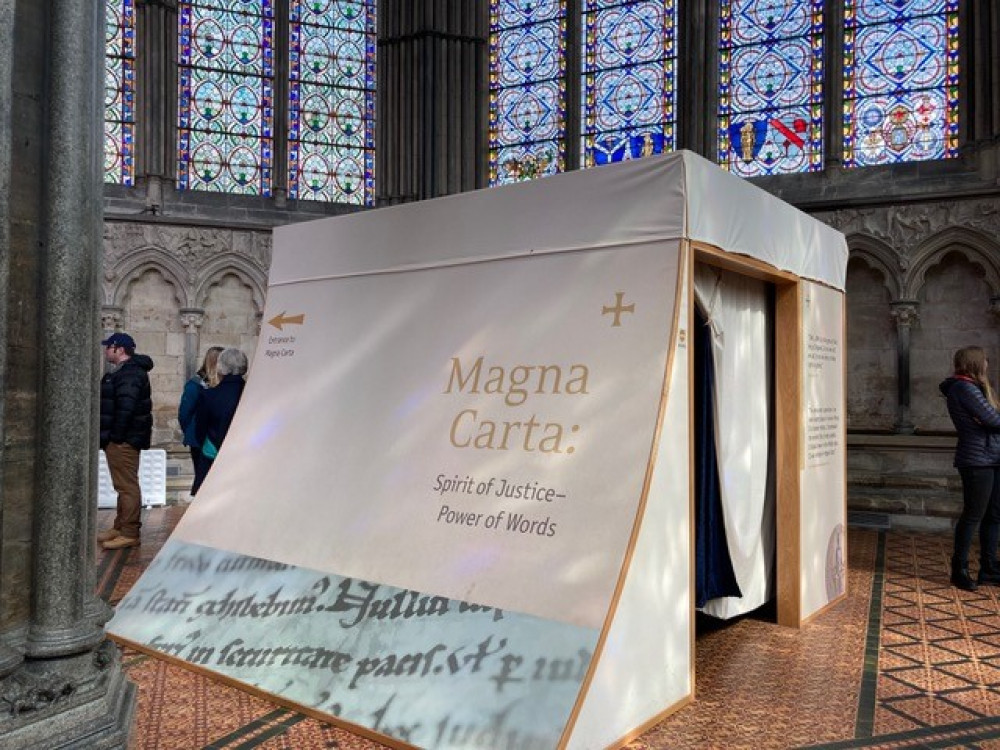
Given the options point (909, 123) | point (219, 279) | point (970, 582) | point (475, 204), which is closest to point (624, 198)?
point (475, 204)

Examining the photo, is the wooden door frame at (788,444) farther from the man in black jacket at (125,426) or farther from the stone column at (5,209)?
the man in black jacket at (125,426)

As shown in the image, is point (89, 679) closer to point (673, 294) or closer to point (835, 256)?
point (673, 294)

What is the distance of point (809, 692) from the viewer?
333 cm

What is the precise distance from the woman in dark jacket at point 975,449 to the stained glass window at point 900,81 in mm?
4319

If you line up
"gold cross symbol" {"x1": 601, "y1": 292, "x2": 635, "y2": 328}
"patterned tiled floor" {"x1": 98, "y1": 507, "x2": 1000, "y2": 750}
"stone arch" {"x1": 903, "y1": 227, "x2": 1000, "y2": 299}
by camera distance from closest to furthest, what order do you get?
1. "patterned tiled floor" {"x1": 98, "y1": 507, "x2": 1000, "y2": 750}
2. "gold cross symbol" {"x1": 601, "y1": 292, "x2": 635, "y2": 328}
3. "stone arch" {"x1": 903, "y1": 227, "x2": 1000, "y2": 299}

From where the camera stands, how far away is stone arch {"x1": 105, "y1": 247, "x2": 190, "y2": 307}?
364 inches

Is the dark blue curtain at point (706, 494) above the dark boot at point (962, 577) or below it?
above

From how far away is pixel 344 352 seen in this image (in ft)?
13.8

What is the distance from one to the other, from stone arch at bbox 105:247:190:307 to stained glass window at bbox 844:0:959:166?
727cm

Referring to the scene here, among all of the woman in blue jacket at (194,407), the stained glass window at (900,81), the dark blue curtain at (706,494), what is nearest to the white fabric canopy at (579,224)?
the dark blue curtain at (706,494)

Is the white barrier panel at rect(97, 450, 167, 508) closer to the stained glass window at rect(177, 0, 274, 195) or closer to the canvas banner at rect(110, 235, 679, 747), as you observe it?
the stained glass window at rect(177, 0, 274, 195)

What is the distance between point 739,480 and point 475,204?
5.85ft

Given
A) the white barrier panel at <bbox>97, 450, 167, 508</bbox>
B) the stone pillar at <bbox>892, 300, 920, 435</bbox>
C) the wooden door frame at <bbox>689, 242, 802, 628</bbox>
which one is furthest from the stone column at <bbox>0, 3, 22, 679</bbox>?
the stone pillar at <bbox>892, 300, 920, 435</bbox>

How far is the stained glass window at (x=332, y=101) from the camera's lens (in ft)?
33.8
